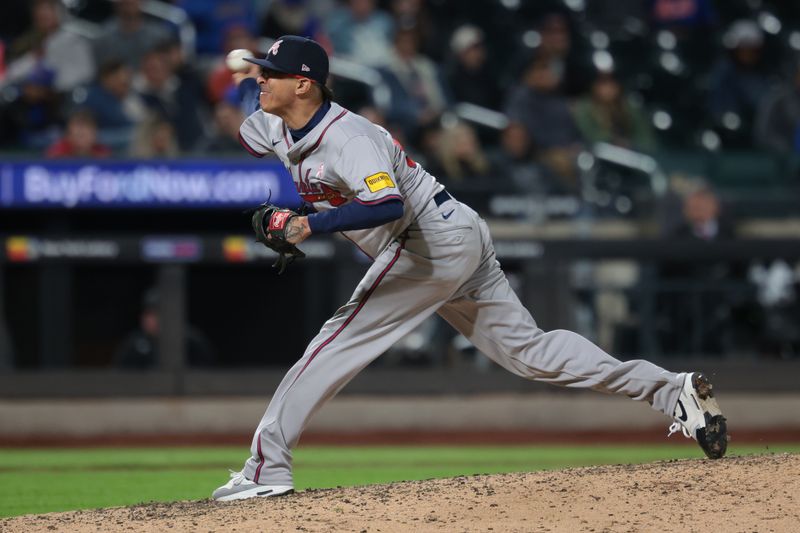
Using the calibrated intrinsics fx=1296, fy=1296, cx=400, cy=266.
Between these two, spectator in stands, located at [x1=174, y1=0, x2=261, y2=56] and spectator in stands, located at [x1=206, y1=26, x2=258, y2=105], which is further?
spectator in stands, located at [x1=174, y1=0, x2=261, y2=56]

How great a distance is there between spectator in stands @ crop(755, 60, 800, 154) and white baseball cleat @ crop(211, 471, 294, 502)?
8.09 metres

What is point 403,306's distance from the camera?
16.8ft

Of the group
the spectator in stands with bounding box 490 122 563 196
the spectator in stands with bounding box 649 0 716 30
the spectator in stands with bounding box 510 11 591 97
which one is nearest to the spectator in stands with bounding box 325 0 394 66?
the spectator in stands with bounding box 510 11 591 97

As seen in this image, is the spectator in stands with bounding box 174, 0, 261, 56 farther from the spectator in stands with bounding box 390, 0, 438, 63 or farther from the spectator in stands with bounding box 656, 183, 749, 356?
the spectator in stands with bounding box 656, 183, 749, 356

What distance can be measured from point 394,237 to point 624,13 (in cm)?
924

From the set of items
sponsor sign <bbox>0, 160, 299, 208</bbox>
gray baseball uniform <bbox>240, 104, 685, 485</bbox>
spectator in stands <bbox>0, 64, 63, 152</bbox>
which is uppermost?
spectator in stands <bbox>0, 64, 63, 152</bbox>

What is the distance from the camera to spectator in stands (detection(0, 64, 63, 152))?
10.8 metres

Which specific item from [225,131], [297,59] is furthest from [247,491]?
[225,131]

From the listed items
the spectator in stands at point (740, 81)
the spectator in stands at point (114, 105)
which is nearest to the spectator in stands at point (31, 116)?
the spectator in stands at point (114, 105)

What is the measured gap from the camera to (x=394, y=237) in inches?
203

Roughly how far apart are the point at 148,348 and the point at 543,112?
4.06 meters

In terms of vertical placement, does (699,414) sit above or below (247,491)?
above

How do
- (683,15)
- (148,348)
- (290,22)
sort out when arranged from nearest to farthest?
(148,348)
(290,22)
(683,15)

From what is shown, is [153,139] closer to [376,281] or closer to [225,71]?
[225,71]
